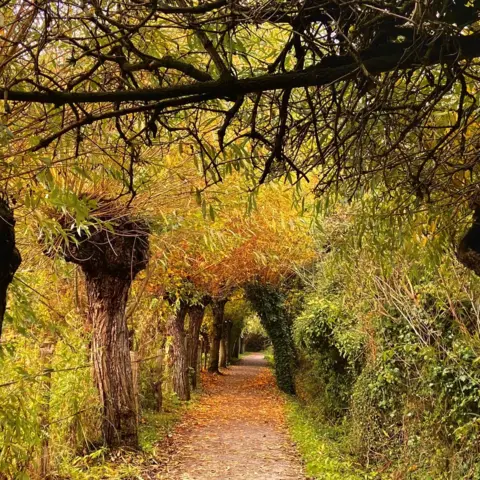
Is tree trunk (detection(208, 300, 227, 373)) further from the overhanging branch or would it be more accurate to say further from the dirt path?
the overhanging branch

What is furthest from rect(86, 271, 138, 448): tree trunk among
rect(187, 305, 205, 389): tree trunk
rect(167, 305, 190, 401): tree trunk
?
rect(187, 305, 205, 389): tree trunk

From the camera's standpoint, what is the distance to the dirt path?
10016mm

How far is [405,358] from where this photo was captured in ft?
28.9

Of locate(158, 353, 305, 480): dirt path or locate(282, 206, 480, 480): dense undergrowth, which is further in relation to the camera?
locate(158, 353, 305, 480): dirt path

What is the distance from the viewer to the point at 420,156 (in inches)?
134

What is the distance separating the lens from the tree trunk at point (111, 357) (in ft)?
31.7

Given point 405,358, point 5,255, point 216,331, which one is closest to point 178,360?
point 405,358

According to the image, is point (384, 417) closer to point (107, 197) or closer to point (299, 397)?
point (107, 197)

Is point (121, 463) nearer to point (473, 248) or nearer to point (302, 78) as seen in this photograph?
point (473, 248)

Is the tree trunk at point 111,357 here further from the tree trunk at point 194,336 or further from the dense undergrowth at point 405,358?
the tree trunk at point 194,336

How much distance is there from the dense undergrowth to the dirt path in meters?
0.67

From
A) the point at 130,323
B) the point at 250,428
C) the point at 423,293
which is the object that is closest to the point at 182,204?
the point at 423,293

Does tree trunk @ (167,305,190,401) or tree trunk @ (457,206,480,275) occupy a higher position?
tree trunk @ (457,206,480,275)

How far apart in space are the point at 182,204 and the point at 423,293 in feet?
11.5
